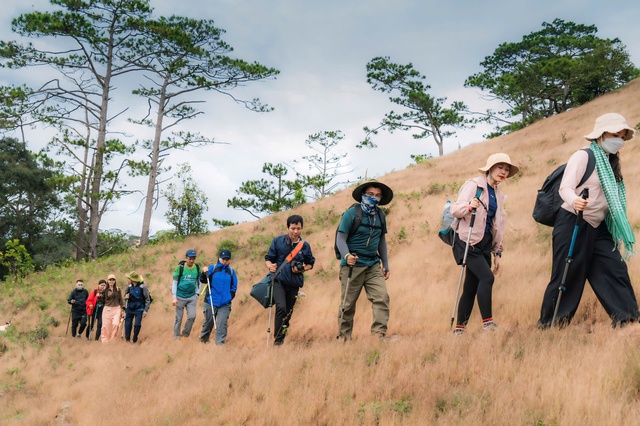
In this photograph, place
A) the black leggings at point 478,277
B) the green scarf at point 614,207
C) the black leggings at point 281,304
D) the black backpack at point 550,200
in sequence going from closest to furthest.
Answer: the green scarf at point 614,207 < the black backpack at point 550,200 < the black leggings at point 478,277 < the black leggings at point 281,304

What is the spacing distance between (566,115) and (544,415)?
27811 millimetres

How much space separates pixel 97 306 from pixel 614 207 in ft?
41.4

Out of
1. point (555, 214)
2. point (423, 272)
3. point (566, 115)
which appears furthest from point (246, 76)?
point (555, 214)

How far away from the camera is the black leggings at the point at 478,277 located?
Result: 5.69m

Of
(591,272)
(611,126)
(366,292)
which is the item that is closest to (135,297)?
(366,292)

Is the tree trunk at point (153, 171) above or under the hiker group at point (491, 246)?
above

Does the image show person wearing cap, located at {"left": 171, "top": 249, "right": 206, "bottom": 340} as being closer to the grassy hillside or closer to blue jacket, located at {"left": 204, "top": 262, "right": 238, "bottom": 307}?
the grassy hillside

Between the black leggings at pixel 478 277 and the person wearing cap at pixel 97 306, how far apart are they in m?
10.3

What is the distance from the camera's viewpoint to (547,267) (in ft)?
26.2

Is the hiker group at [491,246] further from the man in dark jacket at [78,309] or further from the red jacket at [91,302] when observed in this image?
the man in dark jacket at [78,309]

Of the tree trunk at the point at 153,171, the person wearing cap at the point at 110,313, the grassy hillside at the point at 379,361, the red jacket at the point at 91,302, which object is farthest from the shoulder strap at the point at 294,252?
the tree trunk at the point at 153,171

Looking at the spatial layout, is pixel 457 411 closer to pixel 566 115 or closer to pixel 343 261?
pixel 343 261

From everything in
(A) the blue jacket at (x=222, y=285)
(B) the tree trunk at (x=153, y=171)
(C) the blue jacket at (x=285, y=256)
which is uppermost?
(B) the tree trunk at (x=153, y=171)

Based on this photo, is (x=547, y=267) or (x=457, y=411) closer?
(x=457, y=411)
